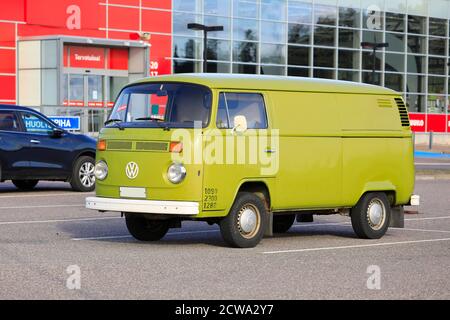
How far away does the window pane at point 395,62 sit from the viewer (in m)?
57.8

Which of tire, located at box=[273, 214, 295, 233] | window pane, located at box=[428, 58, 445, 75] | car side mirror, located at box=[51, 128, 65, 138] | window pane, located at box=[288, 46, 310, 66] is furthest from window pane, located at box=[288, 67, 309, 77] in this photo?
tire, located at box=[273, 214, 295, 233]

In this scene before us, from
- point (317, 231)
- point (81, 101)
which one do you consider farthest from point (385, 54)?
point (317, 231)

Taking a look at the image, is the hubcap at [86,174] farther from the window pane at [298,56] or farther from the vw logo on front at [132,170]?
the window pane at [298,56]

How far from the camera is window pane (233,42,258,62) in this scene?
5112cm

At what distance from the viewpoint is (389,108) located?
14477 mm

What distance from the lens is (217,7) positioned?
50375 mm

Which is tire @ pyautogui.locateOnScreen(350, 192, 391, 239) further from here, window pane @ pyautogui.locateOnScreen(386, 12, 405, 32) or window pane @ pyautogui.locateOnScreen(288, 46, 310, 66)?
window pane @ pyautogui.locateOnScreen(386, 12, 405, 32)

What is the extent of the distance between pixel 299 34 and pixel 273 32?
5.99ft

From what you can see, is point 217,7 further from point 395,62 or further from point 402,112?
point 402,112

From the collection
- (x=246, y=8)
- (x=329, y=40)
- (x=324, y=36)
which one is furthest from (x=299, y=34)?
(x=246, y=8)

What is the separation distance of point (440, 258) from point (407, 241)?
6.21 feet

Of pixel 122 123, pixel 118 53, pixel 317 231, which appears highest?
pixel 118 53

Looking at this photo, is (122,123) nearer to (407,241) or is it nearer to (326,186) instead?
(326,186)

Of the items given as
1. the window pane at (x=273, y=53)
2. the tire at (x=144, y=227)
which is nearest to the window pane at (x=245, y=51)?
the window pane at (x=273, y=53)
